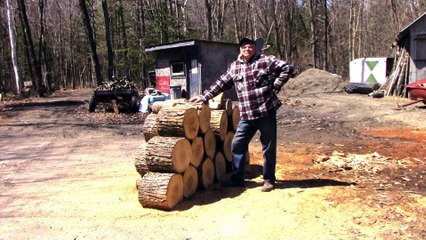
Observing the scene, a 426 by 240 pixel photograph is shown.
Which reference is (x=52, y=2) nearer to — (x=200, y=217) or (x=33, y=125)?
(x=33, y=125)

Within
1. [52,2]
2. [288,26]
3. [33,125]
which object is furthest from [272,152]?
[52,2]

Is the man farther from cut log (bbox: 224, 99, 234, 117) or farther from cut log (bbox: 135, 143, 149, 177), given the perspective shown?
cut log (bbox: 135, 143, 149, 177)

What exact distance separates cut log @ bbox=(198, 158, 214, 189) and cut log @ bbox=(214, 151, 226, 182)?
0.14 m

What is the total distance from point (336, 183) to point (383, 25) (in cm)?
4589

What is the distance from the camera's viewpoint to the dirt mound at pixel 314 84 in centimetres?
2534

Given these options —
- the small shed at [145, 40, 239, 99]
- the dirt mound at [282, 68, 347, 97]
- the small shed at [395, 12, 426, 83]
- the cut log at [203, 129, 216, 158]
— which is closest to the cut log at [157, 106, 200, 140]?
the cut log at [203, 129, 216, 158]

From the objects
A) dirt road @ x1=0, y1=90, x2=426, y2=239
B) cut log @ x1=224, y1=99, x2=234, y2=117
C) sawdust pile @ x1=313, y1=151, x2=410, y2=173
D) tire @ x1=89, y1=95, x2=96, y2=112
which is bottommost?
dirt road @ x1=0, y1=90, x2=426, y2=239

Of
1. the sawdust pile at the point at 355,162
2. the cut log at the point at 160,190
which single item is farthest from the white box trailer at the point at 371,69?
the cut log at the point at 160,190

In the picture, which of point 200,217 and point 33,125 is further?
point 33,125

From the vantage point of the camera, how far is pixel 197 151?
5.96 m

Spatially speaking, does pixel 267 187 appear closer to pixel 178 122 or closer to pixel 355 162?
pixel 178 122

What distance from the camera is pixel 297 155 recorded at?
27.1 feet

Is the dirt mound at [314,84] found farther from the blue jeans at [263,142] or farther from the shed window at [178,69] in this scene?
the blue jeans at [263,142]

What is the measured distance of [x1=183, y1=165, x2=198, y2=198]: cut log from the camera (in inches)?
225
